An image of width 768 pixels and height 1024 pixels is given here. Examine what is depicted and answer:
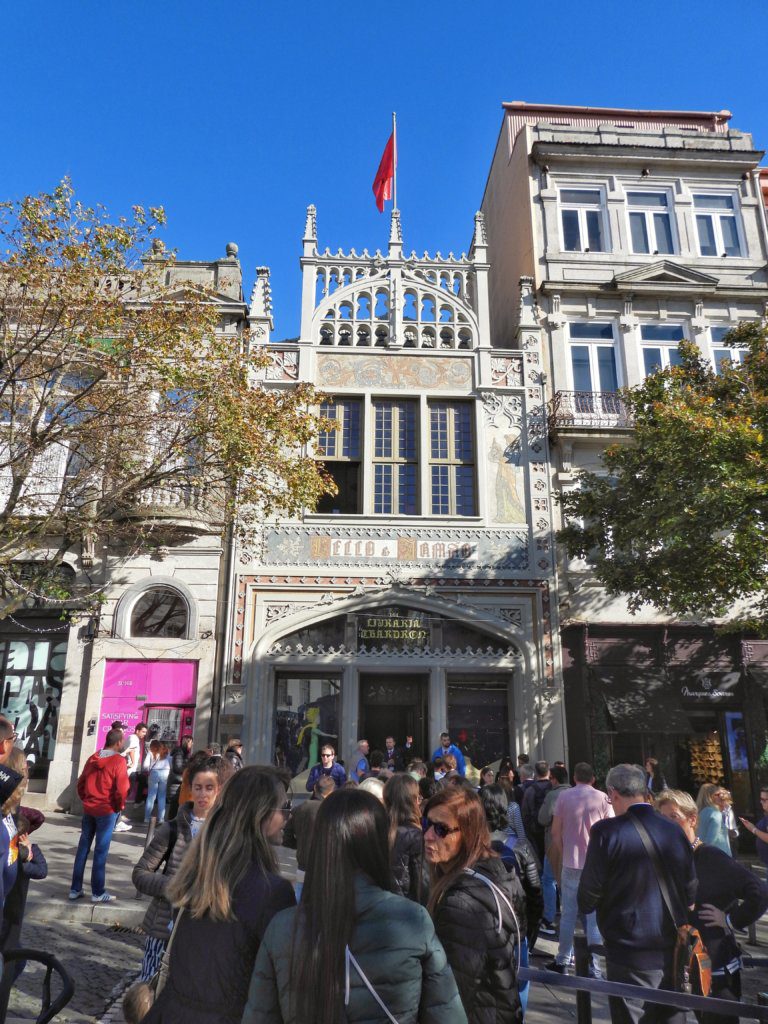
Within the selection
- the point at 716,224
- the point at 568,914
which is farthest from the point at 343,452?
the point at 716,224

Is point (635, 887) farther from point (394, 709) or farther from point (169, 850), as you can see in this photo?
point (394, 709)

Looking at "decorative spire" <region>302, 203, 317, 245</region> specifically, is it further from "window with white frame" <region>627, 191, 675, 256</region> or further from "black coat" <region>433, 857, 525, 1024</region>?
"black coat" <region>433, 857, 525, 1024</region>

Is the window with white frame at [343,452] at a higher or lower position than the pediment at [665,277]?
lower

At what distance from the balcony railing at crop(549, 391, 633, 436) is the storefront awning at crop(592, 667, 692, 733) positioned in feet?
20.0

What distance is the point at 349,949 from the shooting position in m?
2.25

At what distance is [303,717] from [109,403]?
817 centimetres

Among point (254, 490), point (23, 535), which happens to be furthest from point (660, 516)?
point (23, 535)

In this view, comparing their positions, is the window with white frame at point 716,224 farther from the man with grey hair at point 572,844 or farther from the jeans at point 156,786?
the jeans at point 156,786

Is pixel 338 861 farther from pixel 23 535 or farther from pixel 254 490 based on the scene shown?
pixel 254 490

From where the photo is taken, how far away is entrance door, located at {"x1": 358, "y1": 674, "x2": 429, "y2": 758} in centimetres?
1672

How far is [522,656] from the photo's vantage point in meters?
16.8

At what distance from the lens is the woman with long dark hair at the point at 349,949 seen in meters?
2.19

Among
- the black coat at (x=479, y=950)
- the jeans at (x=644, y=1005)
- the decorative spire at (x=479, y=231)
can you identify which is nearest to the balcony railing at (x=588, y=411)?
the decorative spire at (x=479, y=231)

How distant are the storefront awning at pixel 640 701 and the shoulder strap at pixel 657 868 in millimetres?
12095
